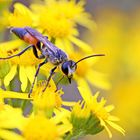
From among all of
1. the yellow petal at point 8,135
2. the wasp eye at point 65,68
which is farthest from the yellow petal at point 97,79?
the yellow petal at point 8,135

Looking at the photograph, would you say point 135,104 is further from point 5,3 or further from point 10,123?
point 10,123

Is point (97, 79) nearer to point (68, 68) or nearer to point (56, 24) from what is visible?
point (56, 24)

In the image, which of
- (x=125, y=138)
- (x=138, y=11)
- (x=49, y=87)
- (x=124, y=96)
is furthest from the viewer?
(x=138, y=11)

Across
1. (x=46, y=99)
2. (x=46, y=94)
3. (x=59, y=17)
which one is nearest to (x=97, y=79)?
(x=59, y=17)

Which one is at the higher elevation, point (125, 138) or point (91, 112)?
point (91, 112)

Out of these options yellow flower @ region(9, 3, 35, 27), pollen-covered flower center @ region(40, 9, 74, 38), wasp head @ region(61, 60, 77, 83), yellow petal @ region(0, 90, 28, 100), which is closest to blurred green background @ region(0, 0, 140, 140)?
pollen-covered flower center @ region(40, 9, 74, 38)

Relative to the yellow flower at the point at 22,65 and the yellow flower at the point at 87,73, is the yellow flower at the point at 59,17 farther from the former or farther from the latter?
the yellow flower at the point at 22,65

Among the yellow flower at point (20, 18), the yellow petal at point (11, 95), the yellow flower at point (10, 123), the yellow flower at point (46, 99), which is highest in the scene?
the yellow flower at point (20, 18)

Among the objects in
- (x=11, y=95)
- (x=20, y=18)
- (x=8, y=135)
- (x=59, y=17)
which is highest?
(x=59, y=17)

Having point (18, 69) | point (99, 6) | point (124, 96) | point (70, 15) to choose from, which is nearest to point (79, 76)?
point (70, 15)
